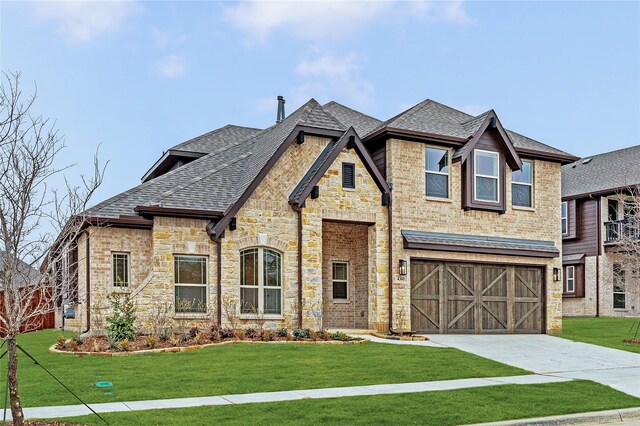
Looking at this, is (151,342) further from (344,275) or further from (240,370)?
(344,275)

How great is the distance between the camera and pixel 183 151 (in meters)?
27.8

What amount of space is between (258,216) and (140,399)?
402 inches

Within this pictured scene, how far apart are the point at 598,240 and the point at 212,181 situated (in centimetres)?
2301

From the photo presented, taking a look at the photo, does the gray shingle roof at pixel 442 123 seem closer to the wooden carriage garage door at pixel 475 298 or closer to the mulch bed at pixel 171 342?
the wooden carriage garage door at pixel 475 298

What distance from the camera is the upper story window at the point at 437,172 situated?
2261 cm

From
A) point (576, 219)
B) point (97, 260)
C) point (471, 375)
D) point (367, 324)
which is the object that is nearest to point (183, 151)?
point (97, 260)

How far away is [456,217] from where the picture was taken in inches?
902

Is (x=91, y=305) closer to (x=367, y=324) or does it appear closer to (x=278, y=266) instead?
(x=278, y=266)

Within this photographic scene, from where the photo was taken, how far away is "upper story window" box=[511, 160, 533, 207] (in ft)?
79.7

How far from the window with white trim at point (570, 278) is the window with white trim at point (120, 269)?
25.4 m

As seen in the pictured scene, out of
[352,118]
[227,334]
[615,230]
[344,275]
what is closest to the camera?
[227,334]

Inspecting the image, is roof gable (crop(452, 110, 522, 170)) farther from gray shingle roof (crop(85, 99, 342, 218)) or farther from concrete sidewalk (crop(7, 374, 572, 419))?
concrete sidewalk (crop(7, 374, 572, 419))

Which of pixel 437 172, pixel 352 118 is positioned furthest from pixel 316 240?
pixel 352 118

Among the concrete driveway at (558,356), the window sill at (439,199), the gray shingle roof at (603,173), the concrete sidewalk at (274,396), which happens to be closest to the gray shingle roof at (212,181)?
the window sill at (439,199)
